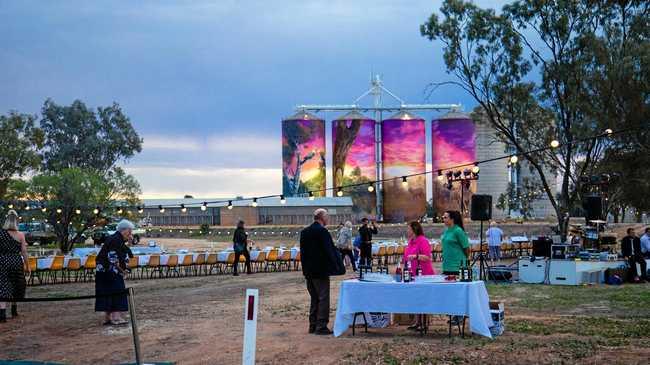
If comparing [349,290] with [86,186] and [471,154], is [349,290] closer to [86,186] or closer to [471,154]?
[86,186]

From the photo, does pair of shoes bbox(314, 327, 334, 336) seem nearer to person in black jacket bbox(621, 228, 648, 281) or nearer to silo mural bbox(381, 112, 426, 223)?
person in black jacket bbox(621, 228, 648, 281)

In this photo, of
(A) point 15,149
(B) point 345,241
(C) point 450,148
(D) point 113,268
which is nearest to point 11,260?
(D) point 113,268

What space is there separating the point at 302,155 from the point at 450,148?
12.5 meters

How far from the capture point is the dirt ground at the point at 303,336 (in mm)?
7660

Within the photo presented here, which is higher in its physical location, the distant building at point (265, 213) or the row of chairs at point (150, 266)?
the distant building at point (265, 213)

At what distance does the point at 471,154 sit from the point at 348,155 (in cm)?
1024

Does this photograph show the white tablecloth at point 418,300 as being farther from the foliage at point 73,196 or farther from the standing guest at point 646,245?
the foliage at point 73,196

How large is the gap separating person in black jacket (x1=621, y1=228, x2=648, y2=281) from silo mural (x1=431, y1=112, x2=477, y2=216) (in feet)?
155

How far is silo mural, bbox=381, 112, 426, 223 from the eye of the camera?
6494cm

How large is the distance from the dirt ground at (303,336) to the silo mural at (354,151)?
167 ft

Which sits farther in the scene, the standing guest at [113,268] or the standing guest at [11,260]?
the standing guest at [11,260]

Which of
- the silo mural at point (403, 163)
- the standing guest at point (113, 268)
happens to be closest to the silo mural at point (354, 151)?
the silo mural at point (403, 163)

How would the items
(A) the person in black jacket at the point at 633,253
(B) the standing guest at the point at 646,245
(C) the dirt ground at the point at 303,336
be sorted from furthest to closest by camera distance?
(B) the standing guest at the point at 646,245
(A) the person in black jacket at the point at 633,253
(C) the dirt ground at the point at 303,336

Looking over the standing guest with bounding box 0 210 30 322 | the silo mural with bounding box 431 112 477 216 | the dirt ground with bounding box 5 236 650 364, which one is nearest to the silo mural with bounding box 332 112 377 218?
the silo mural with bounding box 431 112 477 216
